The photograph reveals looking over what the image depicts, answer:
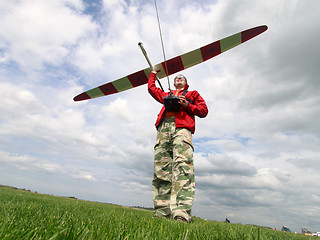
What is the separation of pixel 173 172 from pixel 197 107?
1.28m

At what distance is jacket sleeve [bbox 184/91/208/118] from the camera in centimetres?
367

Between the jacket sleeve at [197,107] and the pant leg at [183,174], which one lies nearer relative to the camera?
the pant leg at [183,174]

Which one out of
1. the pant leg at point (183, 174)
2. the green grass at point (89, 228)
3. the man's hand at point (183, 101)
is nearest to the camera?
the green grass at point (89, 228)

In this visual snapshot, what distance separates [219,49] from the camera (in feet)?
18.3

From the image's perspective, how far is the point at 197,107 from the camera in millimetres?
3703

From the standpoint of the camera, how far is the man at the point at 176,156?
310 cm

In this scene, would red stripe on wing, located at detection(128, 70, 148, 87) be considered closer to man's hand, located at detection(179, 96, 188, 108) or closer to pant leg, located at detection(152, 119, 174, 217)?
pant leg, located at detection(152, 119, 174, 217)

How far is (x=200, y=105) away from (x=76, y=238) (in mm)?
3296

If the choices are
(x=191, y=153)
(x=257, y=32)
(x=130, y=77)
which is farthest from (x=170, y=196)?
(x=257, y=32)

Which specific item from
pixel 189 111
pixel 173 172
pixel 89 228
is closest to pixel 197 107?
pixel 189 111

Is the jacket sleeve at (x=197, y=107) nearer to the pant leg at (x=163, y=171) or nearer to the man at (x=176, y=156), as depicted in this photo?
the man at (x=176, y=156)

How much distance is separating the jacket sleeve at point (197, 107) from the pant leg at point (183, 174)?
1.32ft

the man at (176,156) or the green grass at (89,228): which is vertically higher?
the man at (176,156)

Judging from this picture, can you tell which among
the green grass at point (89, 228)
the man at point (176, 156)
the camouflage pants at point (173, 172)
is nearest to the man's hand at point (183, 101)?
the man at point (176, 156)
